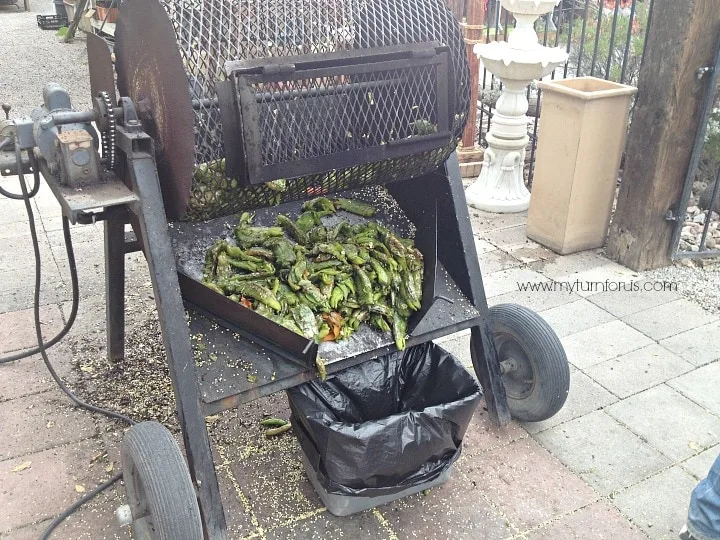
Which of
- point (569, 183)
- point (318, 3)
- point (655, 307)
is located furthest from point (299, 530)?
point (569, 183)

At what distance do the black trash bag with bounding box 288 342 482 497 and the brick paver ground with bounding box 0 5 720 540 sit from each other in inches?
9.4

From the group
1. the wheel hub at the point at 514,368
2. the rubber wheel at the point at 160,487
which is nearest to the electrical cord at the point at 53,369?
the rubber wheel at the point at 160,487

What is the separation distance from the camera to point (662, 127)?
3939mm

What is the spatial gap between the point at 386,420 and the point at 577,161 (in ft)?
8.74

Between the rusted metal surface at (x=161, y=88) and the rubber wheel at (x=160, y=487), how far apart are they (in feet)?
2.29

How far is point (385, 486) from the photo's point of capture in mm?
2297

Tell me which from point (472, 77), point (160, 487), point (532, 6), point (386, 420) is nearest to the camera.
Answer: point (160, 487)

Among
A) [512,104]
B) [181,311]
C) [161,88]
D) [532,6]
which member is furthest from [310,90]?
[512,104]

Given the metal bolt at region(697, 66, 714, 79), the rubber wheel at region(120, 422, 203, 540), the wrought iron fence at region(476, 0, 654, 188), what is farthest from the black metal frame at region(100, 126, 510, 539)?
the wrought iron fence at region(476, 0, 654, 188)

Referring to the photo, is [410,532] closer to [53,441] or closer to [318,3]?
[53,441]

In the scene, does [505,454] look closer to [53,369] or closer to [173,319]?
[173,319]

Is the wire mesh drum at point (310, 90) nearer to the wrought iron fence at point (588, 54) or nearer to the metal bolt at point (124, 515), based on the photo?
the metal bolt at point (124, 515)

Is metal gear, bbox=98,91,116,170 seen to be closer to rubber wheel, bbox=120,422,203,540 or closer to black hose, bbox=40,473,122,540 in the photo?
rubber wheel, bbox=120,422,203,540

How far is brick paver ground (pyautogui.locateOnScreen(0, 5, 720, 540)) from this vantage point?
241 centimetres
